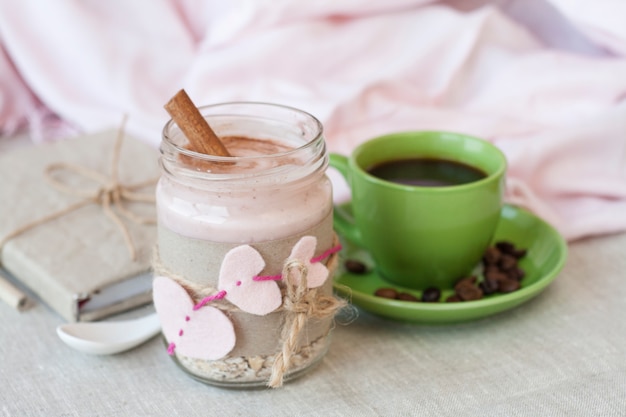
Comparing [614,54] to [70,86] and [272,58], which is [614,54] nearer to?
[272,58]

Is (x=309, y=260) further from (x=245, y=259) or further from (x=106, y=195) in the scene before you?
(x=106, y=195)

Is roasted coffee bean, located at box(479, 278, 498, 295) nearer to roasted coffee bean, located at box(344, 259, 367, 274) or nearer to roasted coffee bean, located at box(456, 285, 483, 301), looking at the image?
roasted coffee bean, located at box(456, 285, 483, 301)

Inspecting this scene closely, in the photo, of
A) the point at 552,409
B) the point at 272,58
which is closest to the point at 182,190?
the point at 552,409

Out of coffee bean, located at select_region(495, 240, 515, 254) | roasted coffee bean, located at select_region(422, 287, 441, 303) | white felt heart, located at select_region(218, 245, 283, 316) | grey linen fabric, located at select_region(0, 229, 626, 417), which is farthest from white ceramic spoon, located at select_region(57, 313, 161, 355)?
coffee bean, located at select_region(495, 240, 515, 254)

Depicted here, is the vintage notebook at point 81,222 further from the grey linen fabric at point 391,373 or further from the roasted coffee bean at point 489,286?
the roasted coffee bean at point 489,286

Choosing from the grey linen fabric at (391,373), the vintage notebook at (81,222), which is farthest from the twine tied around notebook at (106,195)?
the grey linen fabric at (391,373)

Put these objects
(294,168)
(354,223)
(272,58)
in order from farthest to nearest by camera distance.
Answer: (272,58) < (354,223) < (294,168)
